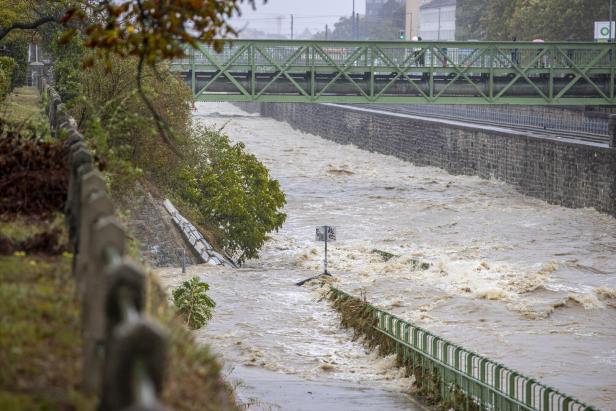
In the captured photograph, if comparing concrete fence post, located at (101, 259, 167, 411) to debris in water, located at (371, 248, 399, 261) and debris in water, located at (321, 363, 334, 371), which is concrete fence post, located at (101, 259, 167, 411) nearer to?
debris in water, located at (321, 363, 334, 371)

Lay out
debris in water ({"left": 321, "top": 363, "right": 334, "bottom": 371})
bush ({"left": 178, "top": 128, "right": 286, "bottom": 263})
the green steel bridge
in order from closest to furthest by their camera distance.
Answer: debris in water ({"left": 321, "top": 363, "right": 334, "bottom": 371}) < bush ({"left": 178, "top": 128, "right": 286, "bottom": 263}) < the green steel bridge

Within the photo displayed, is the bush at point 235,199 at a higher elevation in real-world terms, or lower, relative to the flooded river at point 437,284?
higher

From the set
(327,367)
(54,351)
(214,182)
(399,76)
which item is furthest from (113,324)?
(399,76)

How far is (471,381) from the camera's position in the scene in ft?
65.6

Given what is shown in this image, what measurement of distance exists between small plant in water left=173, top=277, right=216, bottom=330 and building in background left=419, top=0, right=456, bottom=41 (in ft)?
493

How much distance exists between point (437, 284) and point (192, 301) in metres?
10.2

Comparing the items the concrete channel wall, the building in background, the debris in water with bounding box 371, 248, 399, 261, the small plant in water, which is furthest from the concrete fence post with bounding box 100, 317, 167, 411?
the building in background

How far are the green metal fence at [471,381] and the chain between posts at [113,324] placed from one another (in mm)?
9362

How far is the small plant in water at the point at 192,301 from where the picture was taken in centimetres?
2630

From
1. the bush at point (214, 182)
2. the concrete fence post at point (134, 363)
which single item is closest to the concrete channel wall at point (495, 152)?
the bush at point (214, 182)

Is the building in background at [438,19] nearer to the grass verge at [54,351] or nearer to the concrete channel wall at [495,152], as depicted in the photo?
the concrete channel wall at [495,152]

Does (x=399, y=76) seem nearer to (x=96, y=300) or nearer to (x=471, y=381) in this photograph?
(x=471, y=381)

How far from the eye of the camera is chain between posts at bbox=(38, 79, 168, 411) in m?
4.64

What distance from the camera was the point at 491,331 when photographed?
1145 inches
